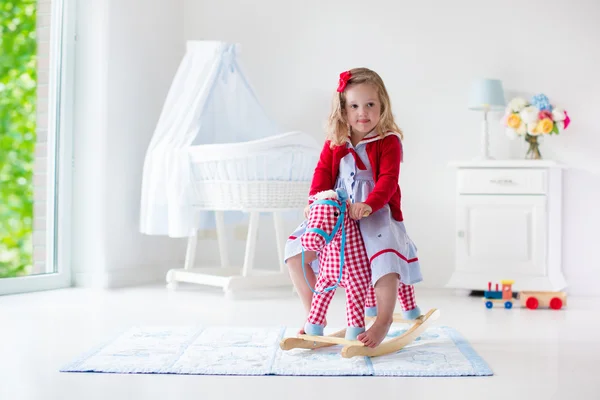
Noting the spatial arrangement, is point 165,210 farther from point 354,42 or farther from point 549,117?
point 549,117

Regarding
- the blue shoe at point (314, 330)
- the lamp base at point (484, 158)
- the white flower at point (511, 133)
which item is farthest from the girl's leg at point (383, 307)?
the white flower at point (511, 133)

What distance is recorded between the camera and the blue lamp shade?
12.3ft

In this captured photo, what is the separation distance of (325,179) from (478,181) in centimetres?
166

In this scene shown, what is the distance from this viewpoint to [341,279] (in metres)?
2.03

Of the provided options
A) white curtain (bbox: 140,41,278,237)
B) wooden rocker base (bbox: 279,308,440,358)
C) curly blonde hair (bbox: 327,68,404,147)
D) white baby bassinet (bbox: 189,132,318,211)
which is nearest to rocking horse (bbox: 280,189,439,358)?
wooden rocker base (bbox: 279,308,440,358)

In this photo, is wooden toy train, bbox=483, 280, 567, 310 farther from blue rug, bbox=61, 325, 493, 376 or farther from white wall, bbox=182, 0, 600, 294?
blue rug, bbox=61, 325, 493, 376

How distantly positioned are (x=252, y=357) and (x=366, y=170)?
0.63 meters

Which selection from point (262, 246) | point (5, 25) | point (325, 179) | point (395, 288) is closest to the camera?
point (395, 288)

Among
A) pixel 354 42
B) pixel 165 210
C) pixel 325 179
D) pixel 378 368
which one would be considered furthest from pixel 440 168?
pixel 378 368

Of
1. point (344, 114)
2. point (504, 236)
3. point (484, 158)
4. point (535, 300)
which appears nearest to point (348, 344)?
point (344, 114)

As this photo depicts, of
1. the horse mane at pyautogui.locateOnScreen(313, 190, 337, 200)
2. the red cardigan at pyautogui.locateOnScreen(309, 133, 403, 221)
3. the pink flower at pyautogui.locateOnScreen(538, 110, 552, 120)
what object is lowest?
the horse mane at pyautogui.locateOnScreen(313, 190, 337, 200)

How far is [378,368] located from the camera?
185 centimetres

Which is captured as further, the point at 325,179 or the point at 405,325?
the point at 405,325

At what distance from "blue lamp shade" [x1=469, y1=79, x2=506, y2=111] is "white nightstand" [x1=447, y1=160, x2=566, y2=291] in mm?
337
